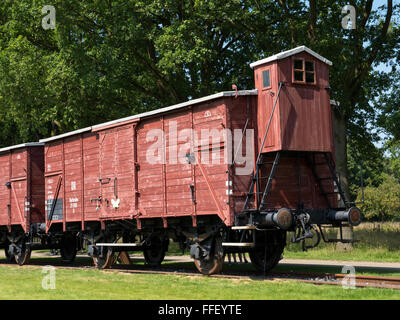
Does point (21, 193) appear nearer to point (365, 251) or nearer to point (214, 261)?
point (214, 261)

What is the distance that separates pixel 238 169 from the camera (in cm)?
1428

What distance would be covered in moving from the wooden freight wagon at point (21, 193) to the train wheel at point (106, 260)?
3977 millimetres

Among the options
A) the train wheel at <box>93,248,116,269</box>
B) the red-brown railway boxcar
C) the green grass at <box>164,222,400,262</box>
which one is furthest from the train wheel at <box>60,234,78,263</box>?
the green grass at <box>164,222,400,262</box>

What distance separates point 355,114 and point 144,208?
48.0 feet

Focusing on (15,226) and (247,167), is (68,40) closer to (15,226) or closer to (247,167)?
(15,226)

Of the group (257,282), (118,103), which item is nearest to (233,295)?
(257,282)

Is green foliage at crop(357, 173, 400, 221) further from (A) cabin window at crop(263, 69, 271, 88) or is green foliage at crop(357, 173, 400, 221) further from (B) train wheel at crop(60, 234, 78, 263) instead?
(A) cabin window at crop(263, 69, 271, 88)

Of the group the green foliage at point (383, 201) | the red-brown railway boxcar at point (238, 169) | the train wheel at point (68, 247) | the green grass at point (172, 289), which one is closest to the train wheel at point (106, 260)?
the red-brown railway boxcar at point (238, 169)

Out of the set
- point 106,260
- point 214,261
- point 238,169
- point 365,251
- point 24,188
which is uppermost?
point 238,169

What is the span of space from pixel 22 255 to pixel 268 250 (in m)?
10.5

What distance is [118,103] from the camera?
29266mm

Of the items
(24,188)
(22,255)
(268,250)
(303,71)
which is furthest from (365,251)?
(24,188)

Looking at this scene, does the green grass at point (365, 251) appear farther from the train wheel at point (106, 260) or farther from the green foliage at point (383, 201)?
the green foliage at point (383, 201)
